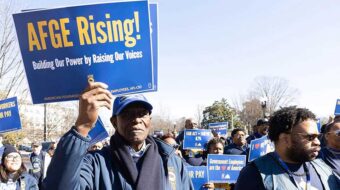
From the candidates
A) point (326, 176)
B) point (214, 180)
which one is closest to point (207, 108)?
point (214, 180)

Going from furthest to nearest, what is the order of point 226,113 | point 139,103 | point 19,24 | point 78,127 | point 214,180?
point 226,113
point 214,180
point 139,103
point 19,24
point 78,127

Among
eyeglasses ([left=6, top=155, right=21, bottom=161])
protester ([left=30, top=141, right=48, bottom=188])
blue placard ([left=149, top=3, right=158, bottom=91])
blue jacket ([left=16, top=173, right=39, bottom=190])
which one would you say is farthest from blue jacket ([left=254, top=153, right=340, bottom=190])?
protester ([left=30, top=141, right=48, bottom=188])

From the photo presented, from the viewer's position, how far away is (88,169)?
2287mm

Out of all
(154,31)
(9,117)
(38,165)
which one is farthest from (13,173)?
(38,165)

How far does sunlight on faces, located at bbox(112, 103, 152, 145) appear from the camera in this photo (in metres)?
2.53

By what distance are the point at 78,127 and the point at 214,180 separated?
4.47 m

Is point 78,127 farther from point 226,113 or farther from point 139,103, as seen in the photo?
point 226,113

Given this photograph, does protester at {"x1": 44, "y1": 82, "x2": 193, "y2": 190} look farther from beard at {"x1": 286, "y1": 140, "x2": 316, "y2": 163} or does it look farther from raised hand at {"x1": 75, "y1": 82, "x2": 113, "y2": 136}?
beard at {"x1": 286, "y1": 140, "x2": 316, "y2": 163}

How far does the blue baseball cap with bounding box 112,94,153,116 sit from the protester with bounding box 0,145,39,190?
A: 3896 mm

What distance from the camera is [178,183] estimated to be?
2.63 meters

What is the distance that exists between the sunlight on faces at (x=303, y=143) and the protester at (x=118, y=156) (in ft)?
2.90

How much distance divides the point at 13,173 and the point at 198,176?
2.75 meters

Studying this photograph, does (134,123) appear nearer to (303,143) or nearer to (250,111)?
(303,143)

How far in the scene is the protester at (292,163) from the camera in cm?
288
